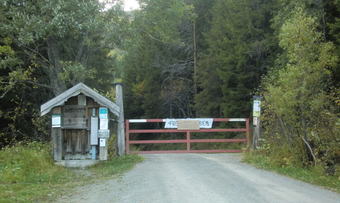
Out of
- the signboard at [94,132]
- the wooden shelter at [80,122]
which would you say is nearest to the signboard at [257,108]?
the wooden shelter at [80,122]

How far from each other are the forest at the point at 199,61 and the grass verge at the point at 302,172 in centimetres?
33

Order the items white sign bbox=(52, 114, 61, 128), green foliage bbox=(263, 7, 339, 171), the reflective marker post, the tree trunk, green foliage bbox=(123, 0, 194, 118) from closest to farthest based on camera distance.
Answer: green foliage bbox=(263, 7, 339, 171), white sign bbox=(52, 114, 61, 128), the reflective marker post, the tree trunk, green foliage bbox=(123, 0, 194, 118)

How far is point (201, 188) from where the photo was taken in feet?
29.3

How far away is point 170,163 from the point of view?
14.1 metres

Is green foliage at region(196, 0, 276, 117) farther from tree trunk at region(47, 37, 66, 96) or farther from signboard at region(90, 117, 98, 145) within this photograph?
signboard at region(90, 117, 98, 145)

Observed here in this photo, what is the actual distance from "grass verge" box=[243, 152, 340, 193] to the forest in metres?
0.33

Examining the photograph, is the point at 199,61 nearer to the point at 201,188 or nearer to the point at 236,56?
the point at 236,56

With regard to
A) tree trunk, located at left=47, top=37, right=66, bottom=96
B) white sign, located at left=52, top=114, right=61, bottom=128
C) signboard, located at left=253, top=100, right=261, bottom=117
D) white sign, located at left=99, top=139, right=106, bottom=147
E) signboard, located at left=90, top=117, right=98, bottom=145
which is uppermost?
tree trunk, located at left=47, top=37, right=66, bottom=96

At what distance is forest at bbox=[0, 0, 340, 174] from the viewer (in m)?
12.3

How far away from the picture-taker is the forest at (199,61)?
1230 centimetres

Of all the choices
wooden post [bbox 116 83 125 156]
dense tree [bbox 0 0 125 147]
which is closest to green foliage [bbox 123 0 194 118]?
dense tree [bbox 0 0 125 147]

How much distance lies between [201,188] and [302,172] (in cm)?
382

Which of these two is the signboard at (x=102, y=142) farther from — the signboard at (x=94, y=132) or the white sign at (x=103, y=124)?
the white sign at (x=103, y=124)

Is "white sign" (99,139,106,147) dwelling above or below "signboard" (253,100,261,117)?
below
